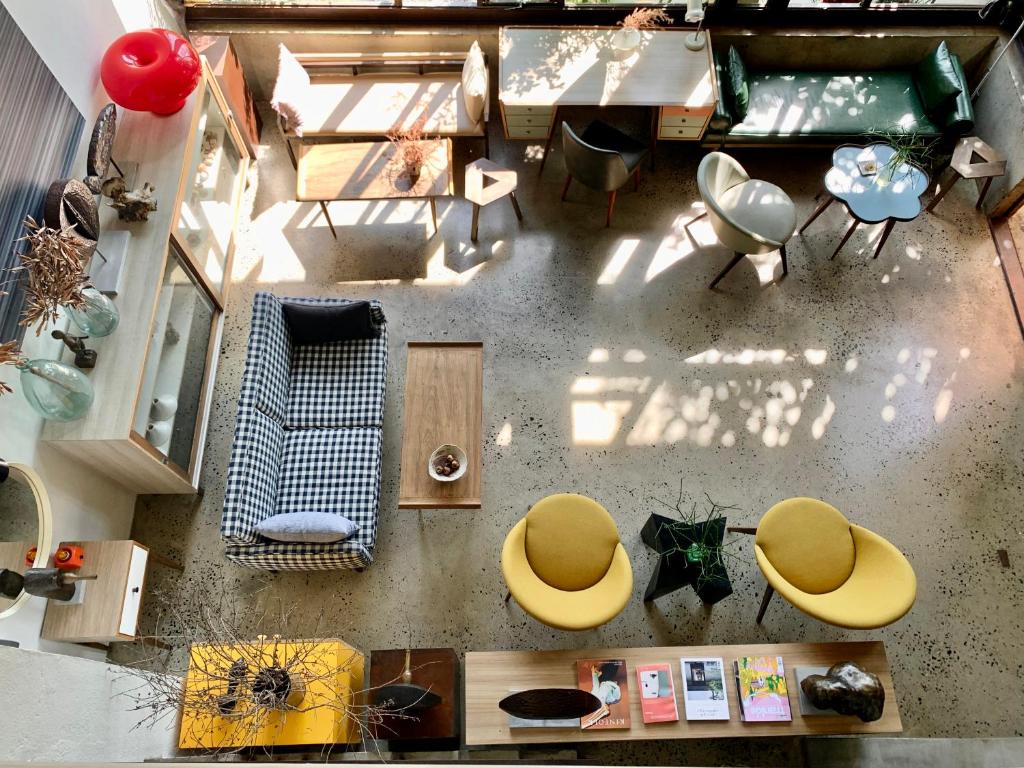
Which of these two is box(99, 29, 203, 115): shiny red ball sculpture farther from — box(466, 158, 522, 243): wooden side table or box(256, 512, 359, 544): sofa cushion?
box(256, 512, 359, 544): sofa cushion

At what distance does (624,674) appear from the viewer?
11.8 ft

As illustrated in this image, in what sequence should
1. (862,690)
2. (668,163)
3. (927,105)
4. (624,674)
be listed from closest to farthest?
(862,690), (624,674), (927,105), (668,163)

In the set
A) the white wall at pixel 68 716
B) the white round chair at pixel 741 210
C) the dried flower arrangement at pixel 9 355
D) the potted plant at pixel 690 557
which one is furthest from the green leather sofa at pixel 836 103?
the white wall at pixel 68 716

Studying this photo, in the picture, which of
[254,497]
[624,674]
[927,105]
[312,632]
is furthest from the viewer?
[927,105]

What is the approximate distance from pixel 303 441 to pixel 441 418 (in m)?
0.90

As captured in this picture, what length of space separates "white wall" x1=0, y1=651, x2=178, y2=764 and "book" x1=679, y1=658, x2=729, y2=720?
2560 millimetres

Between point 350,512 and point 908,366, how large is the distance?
3870 mm

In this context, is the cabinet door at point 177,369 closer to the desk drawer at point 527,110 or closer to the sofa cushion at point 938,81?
the desk drawer at point 527,110

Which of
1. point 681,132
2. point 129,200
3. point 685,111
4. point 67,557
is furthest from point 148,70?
point 681,132

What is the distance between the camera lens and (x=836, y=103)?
547 cm

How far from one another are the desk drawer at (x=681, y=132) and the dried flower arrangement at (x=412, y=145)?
5.74 ft

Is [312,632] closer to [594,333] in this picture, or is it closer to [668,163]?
[594,333]

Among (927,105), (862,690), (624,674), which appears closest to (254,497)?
(624,674)

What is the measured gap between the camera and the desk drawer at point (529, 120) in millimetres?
5297
